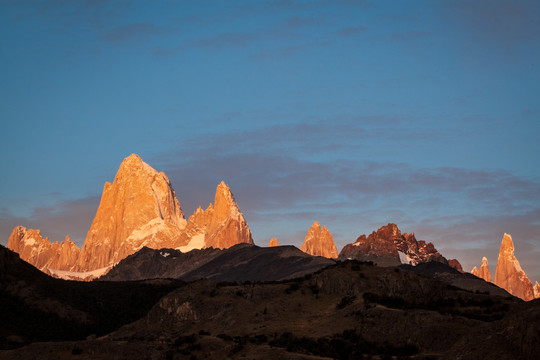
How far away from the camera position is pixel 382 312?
A: 92875 mm

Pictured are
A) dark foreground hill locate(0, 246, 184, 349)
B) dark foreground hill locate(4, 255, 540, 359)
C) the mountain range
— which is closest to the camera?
dark foreground hill locate(4, 255, 540, 359)

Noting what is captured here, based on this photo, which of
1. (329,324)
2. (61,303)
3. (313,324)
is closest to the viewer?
(329,324)

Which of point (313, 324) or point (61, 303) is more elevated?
point (61, 303)

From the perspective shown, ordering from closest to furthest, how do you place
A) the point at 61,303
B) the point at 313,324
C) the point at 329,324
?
the point at 329,324
the point at 313,324
the point at 61,303

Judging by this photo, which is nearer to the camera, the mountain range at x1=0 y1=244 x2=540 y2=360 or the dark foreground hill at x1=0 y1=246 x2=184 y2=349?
the mountain range at x1=0 y1=244 x2=540 y2=360

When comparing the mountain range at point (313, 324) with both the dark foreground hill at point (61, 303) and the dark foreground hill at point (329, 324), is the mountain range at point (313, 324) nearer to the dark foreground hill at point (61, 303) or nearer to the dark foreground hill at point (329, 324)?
the dark foreground hill at point (329, 324)

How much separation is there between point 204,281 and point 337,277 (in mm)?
24424

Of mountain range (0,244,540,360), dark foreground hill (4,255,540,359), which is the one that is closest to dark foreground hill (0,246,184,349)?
mountain range (0,244,540,360)

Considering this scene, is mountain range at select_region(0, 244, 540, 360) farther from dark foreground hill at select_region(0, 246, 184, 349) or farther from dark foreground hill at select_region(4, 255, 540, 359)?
dark foreground hill at select_region(0, 246, 184, 349)

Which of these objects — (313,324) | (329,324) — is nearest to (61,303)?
(313,324)

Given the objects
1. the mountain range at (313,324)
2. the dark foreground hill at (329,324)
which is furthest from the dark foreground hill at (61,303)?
the dark foreground hill at (329,324)

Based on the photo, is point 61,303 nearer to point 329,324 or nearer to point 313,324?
point 313,324

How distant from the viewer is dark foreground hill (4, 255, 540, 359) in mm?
71456

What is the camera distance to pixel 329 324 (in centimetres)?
9631
